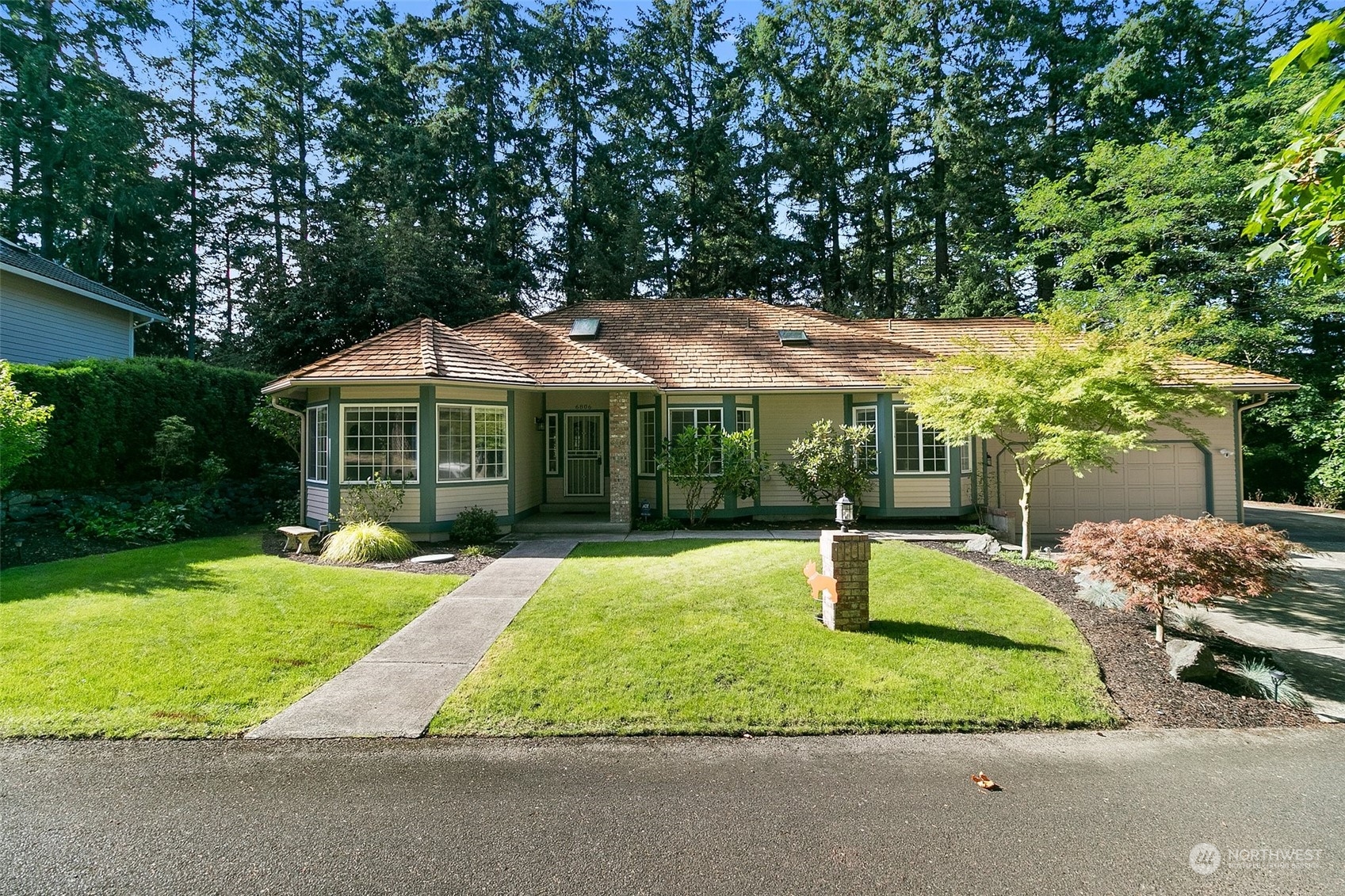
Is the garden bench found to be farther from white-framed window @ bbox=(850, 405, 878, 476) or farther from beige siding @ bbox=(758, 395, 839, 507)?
white-framed window @ bbox=(850, 405, 878, 476)

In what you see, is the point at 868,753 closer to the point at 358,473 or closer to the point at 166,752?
the point at 166,752

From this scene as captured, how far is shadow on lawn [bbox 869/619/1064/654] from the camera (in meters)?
5.46

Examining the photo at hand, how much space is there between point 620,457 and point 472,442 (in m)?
2.88

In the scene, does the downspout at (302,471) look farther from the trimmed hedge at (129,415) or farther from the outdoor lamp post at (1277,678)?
the outdoor lamp post at (1277,678)

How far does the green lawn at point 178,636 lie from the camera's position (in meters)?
4.15

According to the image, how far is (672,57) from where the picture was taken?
80.0ft

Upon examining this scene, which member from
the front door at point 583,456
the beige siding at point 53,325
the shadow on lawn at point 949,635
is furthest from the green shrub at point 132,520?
the shadow on lawn at point 949,635

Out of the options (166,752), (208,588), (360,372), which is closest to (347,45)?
(360,372)

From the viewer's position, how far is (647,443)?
12648 mm

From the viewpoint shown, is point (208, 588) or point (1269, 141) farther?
point (1269, 141)

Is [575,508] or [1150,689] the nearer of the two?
[1150,689]

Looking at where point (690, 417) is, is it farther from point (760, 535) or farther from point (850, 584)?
point (850, 584)

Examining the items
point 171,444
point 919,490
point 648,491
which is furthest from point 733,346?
point 171,444

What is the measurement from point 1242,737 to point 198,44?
33451mm
